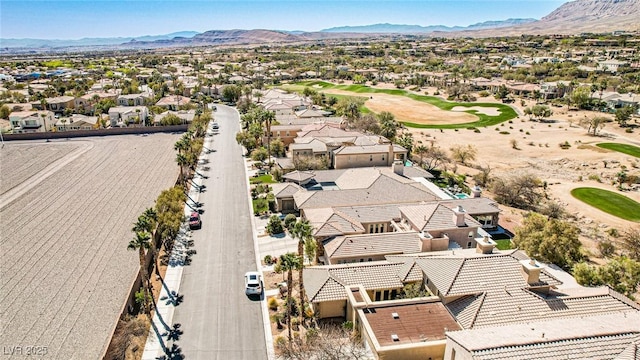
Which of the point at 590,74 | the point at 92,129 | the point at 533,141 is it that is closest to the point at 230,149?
the point at 92,129

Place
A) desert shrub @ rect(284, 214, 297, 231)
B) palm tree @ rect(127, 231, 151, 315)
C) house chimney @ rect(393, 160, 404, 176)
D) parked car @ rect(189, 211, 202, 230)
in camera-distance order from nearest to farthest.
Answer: palm tree @ rect(127, 231, 151, 315) → desert shrub @ rect(284, 214, 297, 231) → parked car @ rect(189, 211, 202, 230) → house chimney @ rect(393, 160, 404, 176)

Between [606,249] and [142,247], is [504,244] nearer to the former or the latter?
[606,249]

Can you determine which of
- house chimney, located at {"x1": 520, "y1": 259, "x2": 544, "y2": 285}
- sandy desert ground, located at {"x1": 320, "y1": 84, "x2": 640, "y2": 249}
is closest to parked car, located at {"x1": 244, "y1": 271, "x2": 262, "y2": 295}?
A: house chimney, located at {"x1": 520, "y1": 259, "x2": 544, "y2": 285}

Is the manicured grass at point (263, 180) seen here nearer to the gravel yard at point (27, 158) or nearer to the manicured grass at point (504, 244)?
the manicured grass at point (504, 244)

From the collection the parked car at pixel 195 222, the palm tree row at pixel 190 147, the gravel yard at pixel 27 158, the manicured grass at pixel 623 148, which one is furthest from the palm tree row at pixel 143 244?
the manicured grass at pixel 623 148

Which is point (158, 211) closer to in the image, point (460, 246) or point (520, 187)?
point (460, 246)

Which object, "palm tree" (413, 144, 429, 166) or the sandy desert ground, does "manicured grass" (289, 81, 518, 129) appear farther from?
"palm tree" (413, 144, 429, 166)
